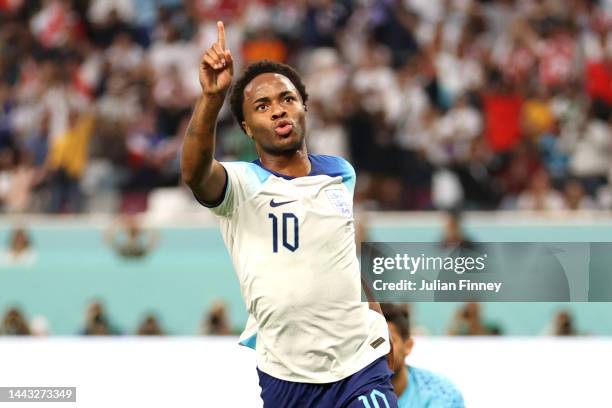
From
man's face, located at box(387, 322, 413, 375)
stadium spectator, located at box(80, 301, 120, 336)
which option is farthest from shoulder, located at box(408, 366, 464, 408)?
stadium spectator, located at box(80, 301, 120, 336)

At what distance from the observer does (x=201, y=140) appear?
12.5ft

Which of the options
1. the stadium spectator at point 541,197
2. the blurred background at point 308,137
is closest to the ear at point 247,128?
the blurred background at point 308,137

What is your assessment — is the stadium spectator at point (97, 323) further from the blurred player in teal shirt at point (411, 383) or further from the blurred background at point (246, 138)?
the blurred player in teal shirt at point (411, 383)

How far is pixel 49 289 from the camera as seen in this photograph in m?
9.63

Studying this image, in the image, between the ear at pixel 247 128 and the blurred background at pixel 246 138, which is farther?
the blurred background at pixel 246 138

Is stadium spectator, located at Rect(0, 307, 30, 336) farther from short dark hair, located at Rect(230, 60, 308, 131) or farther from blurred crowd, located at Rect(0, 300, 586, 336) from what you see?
short dark hair, located at Rect(230, 60, 308, 131)

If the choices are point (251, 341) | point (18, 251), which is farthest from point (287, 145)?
point (18, 251)

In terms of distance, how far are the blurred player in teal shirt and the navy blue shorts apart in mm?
760

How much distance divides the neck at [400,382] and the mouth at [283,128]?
4.38ft

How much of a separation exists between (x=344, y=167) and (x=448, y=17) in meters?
8.01

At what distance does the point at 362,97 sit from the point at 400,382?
6.38 meters

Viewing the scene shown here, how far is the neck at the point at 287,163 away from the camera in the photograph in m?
4.19

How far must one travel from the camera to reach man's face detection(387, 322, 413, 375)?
486cm

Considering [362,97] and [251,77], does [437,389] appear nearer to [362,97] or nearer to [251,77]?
[251,77]
